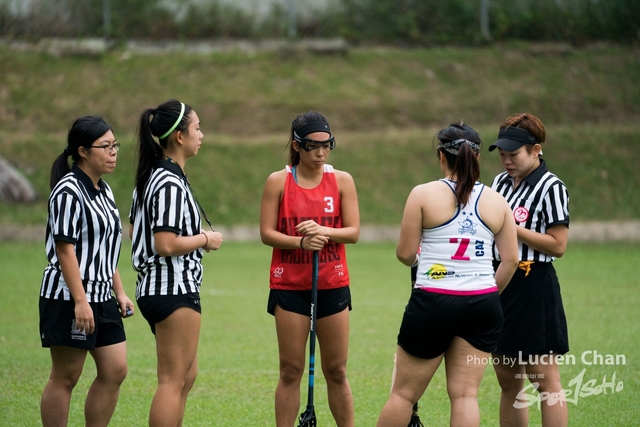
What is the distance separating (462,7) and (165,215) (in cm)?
2360

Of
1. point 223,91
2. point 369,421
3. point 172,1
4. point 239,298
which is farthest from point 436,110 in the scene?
point 369,421

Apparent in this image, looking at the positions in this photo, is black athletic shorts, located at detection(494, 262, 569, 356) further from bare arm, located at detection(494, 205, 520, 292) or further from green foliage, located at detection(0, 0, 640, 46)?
green foliage, located at detection(0, 0, 640, 46)

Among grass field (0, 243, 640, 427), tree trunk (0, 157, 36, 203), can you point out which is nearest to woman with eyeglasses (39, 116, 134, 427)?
grass field (0, 243, 640, 427)

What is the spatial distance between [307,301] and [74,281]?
4.56 feet

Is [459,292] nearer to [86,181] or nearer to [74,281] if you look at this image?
[74,281]

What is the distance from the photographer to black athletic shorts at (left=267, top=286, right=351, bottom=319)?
5.01 metres

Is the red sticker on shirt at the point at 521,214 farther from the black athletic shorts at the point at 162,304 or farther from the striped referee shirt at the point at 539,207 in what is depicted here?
the black athletic shorts at the point at 162,304

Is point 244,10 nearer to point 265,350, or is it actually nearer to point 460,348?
point 265,350

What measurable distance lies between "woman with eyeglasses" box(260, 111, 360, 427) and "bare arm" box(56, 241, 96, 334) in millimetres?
1126

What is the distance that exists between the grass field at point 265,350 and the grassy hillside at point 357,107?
5.19 metres

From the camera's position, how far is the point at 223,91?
2345cm

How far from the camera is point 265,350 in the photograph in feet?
27.2

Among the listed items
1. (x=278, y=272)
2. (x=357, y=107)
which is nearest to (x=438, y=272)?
(x=278, y=272)

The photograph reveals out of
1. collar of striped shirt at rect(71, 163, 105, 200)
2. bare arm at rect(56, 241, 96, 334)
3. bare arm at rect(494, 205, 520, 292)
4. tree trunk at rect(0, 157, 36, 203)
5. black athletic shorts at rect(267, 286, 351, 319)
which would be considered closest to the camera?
bare arm at rect(494, 205, 520, 292)
